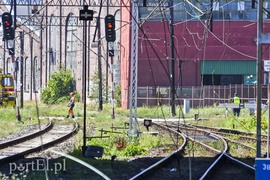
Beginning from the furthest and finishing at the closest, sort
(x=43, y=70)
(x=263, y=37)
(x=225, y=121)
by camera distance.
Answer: (x=43, y=70), (x=225, y=121), (x=263, y=37)

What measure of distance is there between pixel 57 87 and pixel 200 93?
67.7ft

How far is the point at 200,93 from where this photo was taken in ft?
181

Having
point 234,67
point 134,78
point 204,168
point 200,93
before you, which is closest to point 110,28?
point 134,78

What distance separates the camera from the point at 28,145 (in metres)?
24.8

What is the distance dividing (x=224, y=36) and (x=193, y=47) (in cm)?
267

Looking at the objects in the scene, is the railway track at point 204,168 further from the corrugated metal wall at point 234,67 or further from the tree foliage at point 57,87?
the tree foliage at point 57,87

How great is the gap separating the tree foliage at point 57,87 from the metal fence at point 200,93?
12.0 metres

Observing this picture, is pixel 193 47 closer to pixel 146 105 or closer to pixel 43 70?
pixel 146 105

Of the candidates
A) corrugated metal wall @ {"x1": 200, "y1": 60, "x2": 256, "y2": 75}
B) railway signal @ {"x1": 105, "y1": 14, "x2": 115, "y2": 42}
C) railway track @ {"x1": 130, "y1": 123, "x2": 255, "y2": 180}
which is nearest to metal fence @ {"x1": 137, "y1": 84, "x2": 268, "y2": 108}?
corrugated metal wall @ {"x1": 200, "y1": 60, "x2": 256, "y2": 75}

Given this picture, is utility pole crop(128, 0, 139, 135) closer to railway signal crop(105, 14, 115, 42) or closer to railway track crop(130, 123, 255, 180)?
railway signal crop(105, 14, 115, 42)

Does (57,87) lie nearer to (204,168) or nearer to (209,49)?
(209,49)

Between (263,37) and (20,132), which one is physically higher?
(263,37)

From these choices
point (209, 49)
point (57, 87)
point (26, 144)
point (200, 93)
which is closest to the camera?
point (26, 144)

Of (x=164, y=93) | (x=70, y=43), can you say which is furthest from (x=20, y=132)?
(x=70, y=43)
